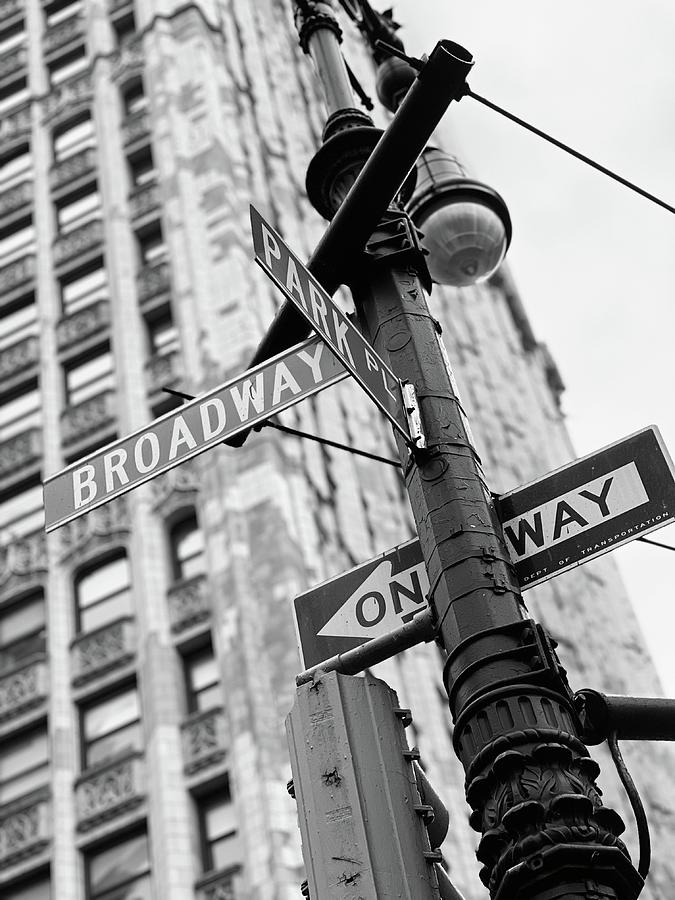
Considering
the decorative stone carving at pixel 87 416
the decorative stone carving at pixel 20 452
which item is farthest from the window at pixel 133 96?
the decorative stone carving at pixel 20 452

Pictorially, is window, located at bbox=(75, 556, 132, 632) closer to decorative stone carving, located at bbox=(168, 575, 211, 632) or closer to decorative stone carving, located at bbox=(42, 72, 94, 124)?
decorative stone carving, located at bbox=(168, 575, 211, 632)

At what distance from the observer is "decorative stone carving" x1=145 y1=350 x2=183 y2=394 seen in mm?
30953

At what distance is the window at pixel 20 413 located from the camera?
32.8 meters

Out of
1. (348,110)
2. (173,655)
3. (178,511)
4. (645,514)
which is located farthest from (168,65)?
(645,514)

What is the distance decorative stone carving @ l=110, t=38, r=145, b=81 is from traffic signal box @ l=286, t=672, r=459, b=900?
37.9 m

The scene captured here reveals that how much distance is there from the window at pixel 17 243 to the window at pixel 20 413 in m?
5.21

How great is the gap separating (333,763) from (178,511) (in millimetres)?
24603

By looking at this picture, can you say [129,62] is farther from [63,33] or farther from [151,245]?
[151,245]

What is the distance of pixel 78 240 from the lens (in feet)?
118

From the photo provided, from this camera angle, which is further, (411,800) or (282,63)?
(282,63)

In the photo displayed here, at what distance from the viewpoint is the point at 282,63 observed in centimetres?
4662

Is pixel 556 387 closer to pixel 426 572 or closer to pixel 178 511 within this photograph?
pixel 178 511

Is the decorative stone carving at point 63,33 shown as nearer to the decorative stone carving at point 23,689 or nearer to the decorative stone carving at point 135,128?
the decorative stone carving at point 135,128

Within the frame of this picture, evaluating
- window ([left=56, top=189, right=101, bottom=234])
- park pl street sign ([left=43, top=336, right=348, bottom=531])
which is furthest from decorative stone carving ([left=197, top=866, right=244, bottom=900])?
window ([left=56, top=189, right=101, bottom=234])
